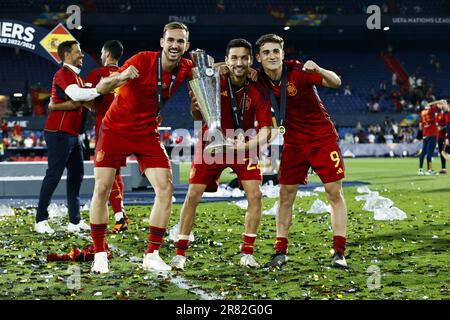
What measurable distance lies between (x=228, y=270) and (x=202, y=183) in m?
0.74

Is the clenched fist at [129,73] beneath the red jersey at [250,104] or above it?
above

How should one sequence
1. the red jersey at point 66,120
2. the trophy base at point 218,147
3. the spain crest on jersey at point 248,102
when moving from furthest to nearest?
the red jersey at point 66,120 → the spain crest on jersey at point 248,102 → the trophy base at point 218,147

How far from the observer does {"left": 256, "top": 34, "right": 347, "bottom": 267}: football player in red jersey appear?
5.38 metres

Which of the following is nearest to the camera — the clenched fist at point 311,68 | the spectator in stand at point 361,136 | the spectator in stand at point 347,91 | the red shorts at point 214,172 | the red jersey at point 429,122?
the clenched fist at point 311,68

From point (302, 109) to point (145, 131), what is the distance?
4.05ft

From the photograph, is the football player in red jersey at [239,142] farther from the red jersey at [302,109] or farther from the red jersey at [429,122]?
the red jersey at [429,122]

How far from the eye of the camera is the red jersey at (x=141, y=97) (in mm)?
5227

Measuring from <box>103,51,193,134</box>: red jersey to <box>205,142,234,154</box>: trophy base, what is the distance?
53 centimetres

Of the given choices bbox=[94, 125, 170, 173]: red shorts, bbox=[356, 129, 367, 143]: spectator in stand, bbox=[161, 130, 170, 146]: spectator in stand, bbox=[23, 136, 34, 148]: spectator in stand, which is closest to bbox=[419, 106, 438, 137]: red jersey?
bbox=[94, 125, 170, 173]: red shorts

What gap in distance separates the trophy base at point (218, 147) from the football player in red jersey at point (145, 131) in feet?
1.53

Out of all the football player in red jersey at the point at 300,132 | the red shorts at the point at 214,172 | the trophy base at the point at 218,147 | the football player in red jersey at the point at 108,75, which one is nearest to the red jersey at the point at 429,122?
the football player in red jersey at the point at 108,75

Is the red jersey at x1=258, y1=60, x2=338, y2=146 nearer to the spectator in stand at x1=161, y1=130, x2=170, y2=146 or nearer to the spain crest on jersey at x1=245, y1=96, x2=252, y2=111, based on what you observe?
the spain crest on jersey at x1=245, y1=96, x2=252, y2=111

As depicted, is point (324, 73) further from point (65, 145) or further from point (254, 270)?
point (65, 145)

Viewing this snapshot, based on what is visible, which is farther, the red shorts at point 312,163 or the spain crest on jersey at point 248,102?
the red shorts at point 312,163
